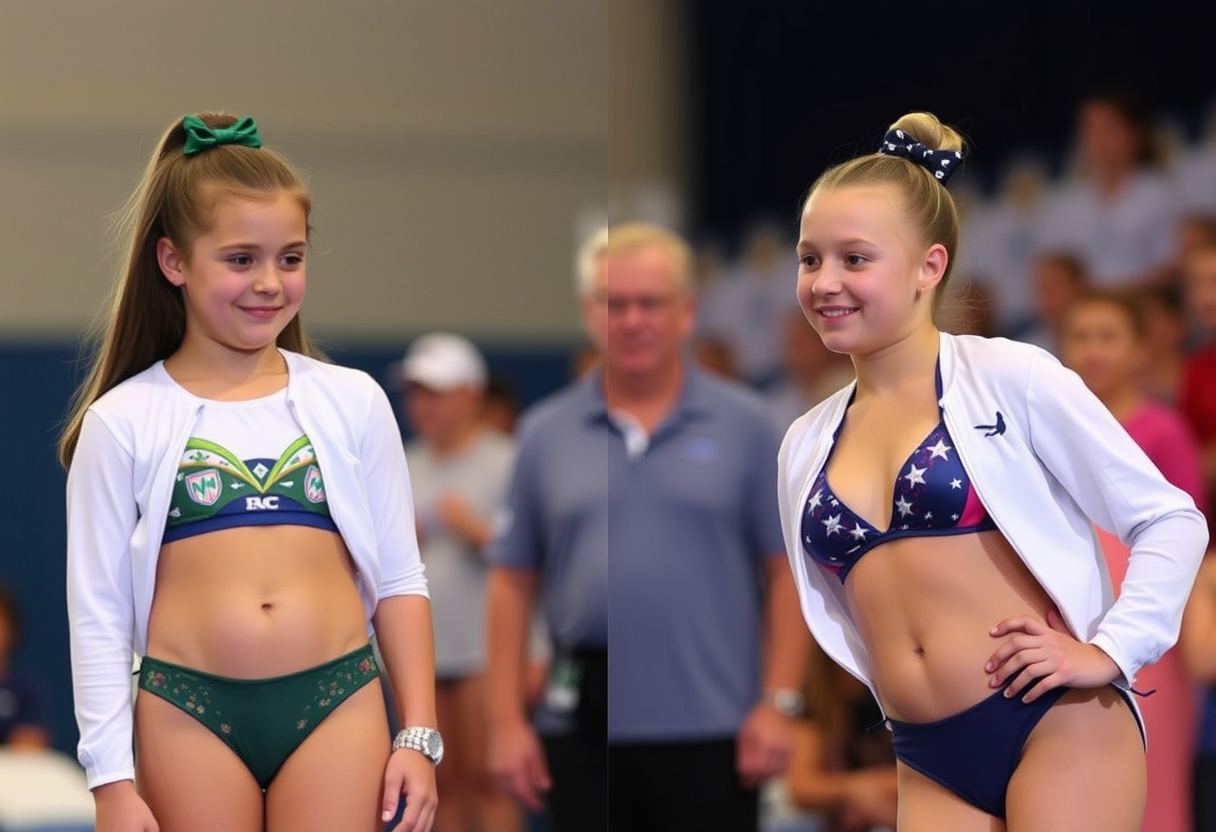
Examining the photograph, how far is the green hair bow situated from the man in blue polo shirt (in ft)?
4.85

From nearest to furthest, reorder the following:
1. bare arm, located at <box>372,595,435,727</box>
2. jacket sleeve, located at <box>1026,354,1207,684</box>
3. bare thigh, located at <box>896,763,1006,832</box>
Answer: jacket sleeve, located at <box>1026,354,1207,684</box> < bare thigh, located at <box>896,763,1006,832</box> < bare arm, located at <box>372,595,435,727</box>

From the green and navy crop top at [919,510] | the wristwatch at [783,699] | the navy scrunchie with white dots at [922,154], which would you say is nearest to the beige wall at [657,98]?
the wristwatch at [783,699]

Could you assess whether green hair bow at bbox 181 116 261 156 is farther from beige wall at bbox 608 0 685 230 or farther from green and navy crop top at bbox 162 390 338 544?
beige wall at bbox 608 0 685 230

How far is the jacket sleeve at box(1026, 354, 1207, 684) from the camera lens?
2.48 meters

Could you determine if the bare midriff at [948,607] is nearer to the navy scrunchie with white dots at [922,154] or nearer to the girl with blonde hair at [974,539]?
the girl with blonde hair at [974,539]

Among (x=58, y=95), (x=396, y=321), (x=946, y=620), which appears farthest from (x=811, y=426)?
(x=58, y=95)

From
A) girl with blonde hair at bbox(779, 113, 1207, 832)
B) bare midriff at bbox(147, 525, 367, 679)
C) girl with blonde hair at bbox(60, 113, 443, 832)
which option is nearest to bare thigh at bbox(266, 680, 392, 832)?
girl with blonde hair at bbox(60, 113, 443, 832)

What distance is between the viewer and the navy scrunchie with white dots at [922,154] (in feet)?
8.98

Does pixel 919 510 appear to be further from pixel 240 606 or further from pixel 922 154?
pixel 240 606

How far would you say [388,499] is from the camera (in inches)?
107

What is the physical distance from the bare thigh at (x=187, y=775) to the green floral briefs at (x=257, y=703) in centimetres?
2

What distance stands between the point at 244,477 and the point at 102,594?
28cm

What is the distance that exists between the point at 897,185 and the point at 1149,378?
11.1 feet

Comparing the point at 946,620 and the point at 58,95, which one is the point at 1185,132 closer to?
the point at 946,620
